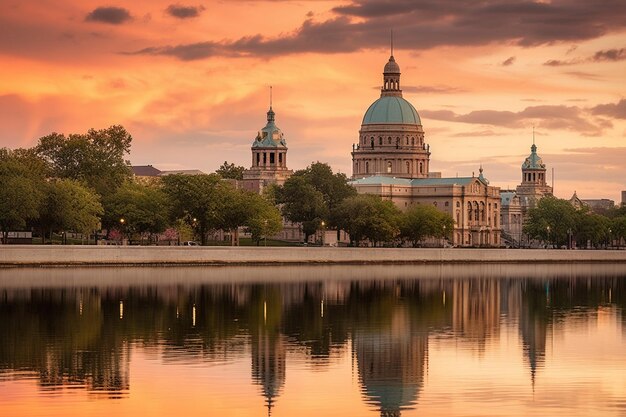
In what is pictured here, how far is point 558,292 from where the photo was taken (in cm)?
10256

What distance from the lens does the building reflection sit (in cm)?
4991

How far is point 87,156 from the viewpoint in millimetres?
170125

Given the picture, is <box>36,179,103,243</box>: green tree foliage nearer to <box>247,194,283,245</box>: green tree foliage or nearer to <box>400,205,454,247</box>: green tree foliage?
<box>247,194,283,245</box>: green tree foliage

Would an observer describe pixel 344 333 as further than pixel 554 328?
No

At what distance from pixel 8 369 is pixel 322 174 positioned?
146m

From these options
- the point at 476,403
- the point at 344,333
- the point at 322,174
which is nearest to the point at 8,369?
the point at 476,403

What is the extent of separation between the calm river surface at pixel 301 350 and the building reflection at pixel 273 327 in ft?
0.32

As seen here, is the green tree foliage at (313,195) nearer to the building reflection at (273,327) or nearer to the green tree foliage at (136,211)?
the green tree foliage at (136,211)

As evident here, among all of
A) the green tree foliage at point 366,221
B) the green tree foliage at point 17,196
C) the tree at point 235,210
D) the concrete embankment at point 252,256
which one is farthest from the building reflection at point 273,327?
the green tree foliage at point 366,221

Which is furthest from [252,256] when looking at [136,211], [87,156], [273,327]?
[273,327]

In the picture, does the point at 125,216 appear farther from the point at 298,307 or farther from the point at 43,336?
the point at 43,336

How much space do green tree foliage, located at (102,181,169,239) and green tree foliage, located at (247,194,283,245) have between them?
869 cm

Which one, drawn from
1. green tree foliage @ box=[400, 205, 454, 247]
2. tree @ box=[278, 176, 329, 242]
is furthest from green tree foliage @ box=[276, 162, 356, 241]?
green tree foliage @ box=[400, 205, 454, 247]

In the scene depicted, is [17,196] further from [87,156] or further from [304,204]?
[304,204]
